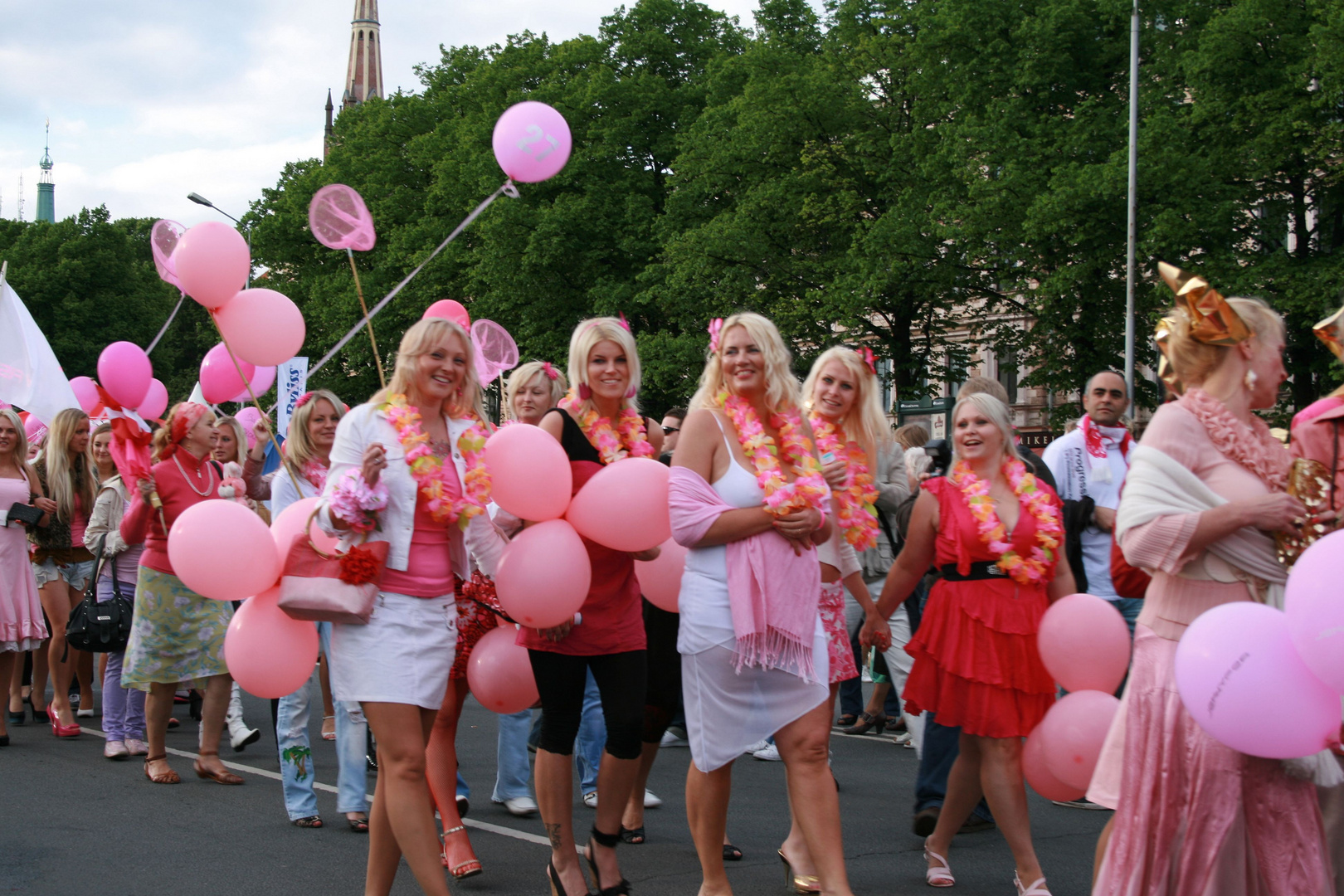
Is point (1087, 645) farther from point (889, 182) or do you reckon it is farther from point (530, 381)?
point (889, 182)

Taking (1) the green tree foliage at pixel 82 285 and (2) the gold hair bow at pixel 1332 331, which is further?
(1) the green tree foliage at pixel 82 285

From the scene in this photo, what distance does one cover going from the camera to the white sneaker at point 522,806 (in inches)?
242

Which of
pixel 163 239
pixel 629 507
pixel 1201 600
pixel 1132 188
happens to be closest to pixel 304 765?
pixel 629 507

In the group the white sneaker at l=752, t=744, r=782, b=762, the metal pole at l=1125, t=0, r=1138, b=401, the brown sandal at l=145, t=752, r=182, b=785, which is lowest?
the white sneaker at l=752, t=744, r=782, b=762

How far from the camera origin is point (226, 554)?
15.3ft

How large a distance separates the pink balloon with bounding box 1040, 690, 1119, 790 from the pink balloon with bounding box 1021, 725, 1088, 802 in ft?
0.12

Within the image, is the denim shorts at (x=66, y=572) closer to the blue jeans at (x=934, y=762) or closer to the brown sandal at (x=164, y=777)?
the brown sandal at (x=164, y=777)

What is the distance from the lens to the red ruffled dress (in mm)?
4758

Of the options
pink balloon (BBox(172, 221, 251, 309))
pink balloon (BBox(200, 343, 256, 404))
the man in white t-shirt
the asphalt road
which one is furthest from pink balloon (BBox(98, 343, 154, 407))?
the man in white t-shirt

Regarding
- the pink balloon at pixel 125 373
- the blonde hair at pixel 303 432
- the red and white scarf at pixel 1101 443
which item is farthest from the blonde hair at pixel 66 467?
the red and white scarf at pixel 1101 443

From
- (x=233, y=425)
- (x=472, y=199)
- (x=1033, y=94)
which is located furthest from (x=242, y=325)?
(x=472, y=199)

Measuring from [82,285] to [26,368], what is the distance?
39.0 metres

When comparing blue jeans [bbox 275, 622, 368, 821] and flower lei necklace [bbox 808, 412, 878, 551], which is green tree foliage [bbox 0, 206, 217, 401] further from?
flower lei necklace [bbox 808, 412, 878, 551]

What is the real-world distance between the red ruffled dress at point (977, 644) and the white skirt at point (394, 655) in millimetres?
1958
